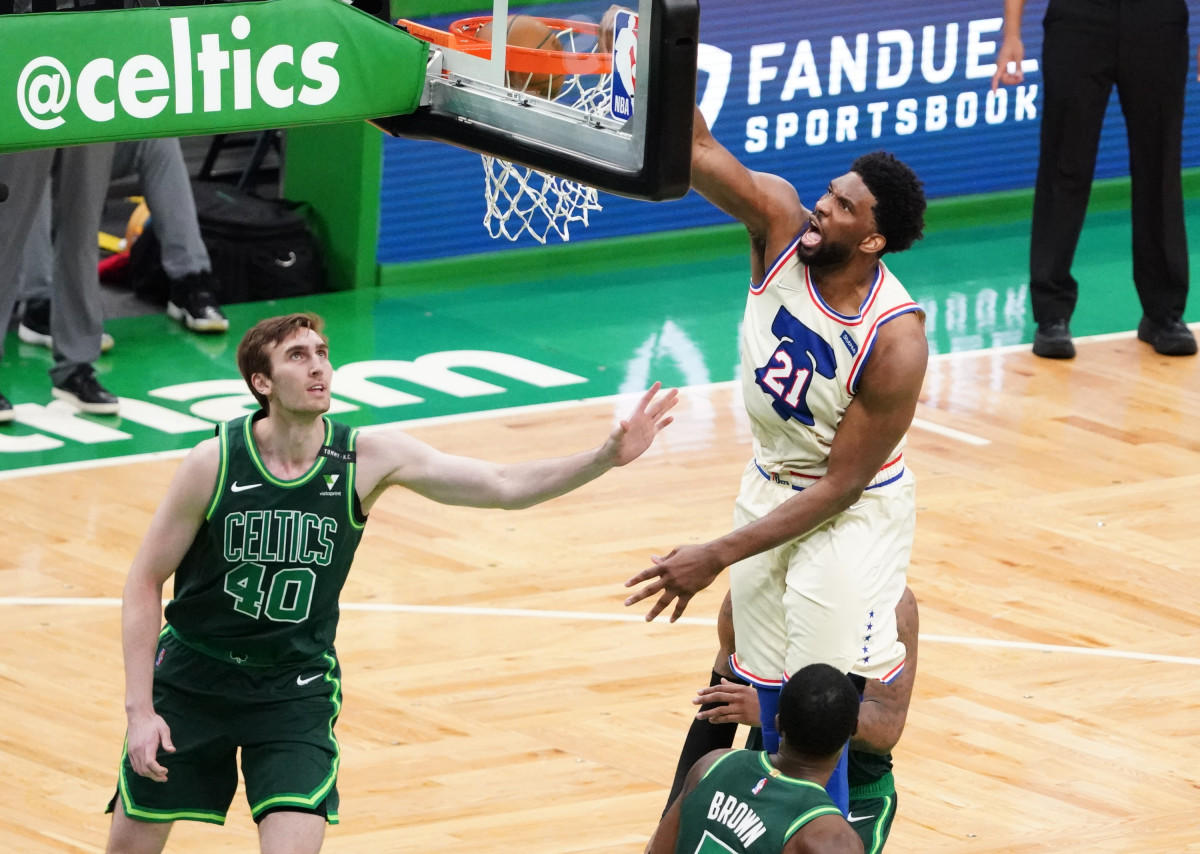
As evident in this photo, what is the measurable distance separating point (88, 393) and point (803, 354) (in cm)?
528

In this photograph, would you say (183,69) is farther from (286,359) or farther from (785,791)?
(785,791)

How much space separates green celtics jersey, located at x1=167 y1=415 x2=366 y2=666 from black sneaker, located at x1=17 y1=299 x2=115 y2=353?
5.87 meters

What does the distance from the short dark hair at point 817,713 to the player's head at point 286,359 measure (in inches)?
50.9

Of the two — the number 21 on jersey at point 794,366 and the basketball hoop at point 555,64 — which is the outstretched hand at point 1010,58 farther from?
the number 21 on jersey at point 794,366

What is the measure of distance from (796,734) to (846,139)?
8680 mm

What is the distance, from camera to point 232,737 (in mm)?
5125

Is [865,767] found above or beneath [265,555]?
beneath

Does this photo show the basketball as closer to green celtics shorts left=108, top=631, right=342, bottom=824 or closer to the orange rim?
the orange rim

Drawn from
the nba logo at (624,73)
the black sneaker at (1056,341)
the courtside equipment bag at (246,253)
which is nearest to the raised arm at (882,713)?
the nba logo at (624,73)

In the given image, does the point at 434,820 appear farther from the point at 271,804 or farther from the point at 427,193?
the point at 427,193

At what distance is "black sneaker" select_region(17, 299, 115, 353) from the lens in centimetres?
1080

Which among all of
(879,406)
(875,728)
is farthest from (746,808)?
(879,406)

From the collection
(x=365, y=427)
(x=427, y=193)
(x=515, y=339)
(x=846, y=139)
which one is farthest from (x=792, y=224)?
(x=846, y=139)

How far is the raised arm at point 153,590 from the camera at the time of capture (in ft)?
16.3
